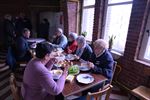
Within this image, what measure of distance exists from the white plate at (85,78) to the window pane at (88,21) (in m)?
2.36

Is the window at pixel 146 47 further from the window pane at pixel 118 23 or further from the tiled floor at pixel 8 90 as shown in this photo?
the tiled floor at pixel 8 90

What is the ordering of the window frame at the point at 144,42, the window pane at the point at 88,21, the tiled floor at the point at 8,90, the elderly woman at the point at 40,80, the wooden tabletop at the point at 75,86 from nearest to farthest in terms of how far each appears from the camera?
the elderly woman at the point at 40,80, the wooden tabletop at the point at 75,86, the window frame at the point at 144,42, the tiled floor at the point at 8,90, the window pane at the point at 88,21

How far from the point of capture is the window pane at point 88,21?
3.83 meters

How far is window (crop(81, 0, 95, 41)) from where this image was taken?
12.5ft

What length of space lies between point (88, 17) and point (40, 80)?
3170mm

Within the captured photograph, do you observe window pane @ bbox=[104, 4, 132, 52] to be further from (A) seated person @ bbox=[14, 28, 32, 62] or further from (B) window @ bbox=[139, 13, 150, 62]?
(A) seated person @ bbox=[14, 28, 32, 62]

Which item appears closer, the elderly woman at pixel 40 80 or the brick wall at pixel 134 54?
the elderly woman at pixel 40 80

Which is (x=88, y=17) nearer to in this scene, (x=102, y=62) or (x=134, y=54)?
(x=134, y=54)

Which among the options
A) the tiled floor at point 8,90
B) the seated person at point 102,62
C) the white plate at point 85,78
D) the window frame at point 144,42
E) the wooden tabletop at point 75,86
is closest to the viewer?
the wooden tabletop at point 75,86

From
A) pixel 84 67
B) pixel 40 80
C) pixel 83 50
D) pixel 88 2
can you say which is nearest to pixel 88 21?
pixel 88 2

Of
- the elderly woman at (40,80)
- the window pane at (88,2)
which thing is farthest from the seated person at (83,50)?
the window pane at (88,2)

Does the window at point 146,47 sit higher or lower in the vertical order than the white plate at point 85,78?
higher

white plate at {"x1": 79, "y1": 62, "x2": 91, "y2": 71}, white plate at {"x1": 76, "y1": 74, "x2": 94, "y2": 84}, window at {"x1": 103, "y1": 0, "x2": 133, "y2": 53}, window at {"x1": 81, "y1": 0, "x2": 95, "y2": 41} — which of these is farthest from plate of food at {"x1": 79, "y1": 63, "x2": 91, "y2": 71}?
window at {"x1": 81, "y1": 0, "x2": 95, "y2": 41}

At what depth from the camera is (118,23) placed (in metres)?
2.94
